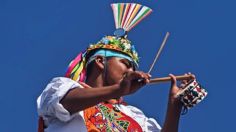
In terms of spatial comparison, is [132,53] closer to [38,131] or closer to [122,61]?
[122,61]

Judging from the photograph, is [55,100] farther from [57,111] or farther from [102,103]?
[102,103]

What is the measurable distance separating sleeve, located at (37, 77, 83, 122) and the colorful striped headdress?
31.8 inches

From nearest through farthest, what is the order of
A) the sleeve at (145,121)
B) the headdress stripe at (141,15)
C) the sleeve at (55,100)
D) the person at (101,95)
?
the person at (101,95)
the sleeve at (55,100)
the sleeve at (145,121)
the headdress stripe at (141,15)

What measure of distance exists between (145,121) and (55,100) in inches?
41.2

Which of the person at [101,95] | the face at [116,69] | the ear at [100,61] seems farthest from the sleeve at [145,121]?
the ear at [100,61]

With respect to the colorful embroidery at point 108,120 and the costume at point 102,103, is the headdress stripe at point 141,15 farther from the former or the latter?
the colorful embroidery at point 108,120

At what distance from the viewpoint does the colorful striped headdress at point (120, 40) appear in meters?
Result: 7.27

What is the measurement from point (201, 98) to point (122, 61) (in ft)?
3.58

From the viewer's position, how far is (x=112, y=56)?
23.6 ft

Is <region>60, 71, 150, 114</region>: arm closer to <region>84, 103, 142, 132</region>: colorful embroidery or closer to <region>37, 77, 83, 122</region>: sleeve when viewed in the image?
<region>37, 77, 83, 122</region>: sleeve

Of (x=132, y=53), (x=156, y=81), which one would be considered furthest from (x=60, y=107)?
(x=132, y=53)

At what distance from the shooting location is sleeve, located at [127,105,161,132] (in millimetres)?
6887

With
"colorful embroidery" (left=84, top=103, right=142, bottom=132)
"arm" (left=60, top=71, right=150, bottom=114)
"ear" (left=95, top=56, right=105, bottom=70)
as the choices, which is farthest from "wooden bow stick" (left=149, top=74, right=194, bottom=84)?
"ear" (left=95, top=56, right=105, bottom=70)

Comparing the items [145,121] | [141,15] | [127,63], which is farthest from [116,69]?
[141,15]
